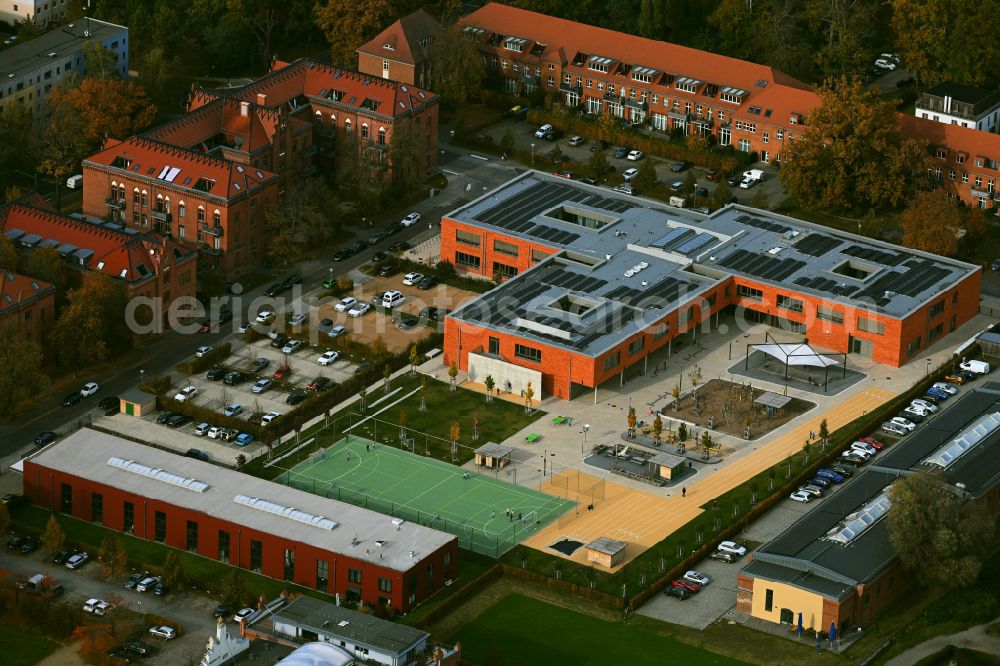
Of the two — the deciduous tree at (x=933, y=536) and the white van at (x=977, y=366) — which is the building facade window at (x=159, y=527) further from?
the white van at (x=977, y=366)

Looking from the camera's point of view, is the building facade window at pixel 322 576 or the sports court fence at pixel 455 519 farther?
the sports court fence at pixel 455 519

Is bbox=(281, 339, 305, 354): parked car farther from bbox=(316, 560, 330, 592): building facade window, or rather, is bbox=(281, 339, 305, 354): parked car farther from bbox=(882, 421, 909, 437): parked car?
bbox=(882, 421, 909, 437): parked car

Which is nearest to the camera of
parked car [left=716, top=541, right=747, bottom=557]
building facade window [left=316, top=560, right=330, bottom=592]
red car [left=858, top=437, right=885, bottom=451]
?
building facade window [left=316, top=560, right=330, bottom=592]

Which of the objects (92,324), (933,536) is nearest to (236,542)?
(92,324)

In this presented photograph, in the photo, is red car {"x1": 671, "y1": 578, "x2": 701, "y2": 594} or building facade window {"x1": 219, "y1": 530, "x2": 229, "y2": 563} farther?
building facade window {"x1": 219, "y1": 530, "x2": 229, "y2": 563}

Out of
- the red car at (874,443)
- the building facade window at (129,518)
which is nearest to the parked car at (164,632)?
the building facade window at (129,518)

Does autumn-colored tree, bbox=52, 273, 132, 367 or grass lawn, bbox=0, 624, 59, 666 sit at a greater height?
autumn-colored tree, bbox=52, 273, 132, 367

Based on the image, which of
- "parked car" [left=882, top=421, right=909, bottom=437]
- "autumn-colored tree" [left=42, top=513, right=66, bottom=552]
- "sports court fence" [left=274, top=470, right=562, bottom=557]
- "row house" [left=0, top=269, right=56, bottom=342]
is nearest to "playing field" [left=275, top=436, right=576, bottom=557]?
"sports court fence" [left=274, top=470, right=562, bottom=557]
